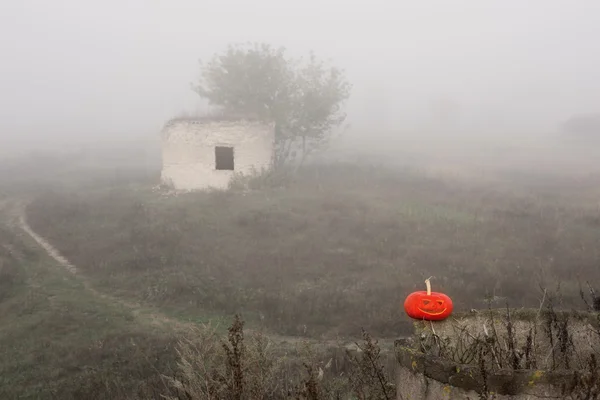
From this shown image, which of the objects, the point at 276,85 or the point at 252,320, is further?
the point at 276,85

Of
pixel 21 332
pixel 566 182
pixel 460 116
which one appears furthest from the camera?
pixel 460 116

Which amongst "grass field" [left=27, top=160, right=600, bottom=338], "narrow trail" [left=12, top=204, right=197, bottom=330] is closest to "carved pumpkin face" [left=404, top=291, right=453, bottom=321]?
"narrow trail" [left=12, top=204, right=197, bottom=330]

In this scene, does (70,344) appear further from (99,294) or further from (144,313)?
(99,294)

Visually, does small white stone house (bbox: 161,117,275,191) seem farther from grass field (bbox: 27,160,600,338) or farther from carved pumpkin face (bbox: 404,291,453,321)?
carved pumpkin face (bbox: 404,291,453,321)

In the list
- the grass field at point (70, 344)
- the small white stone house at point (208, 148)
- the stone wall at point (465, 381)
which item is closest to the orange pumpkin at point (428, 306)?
the stone wall at point (465, 381)

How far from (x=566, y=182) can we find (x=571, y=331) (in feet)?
77.4

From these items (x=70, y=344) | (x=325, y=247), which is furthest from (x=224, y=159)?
(x=70, y=344)

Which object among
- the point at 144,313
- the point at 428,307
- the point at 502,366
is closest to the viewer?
the point at 502,366

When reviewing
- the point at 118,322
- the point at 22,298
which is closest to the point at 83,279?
the point at 22,298

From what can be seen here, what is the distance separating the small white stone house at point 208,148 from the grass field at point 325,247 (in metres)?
1.18

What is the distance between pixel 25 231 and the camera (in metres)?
17.5

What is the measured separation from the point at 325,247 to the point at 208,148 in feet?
31.9

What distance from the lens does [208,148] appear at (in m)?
22.4

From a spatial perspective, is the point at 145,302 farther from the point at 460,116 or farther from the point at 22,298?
the point at 460,116
